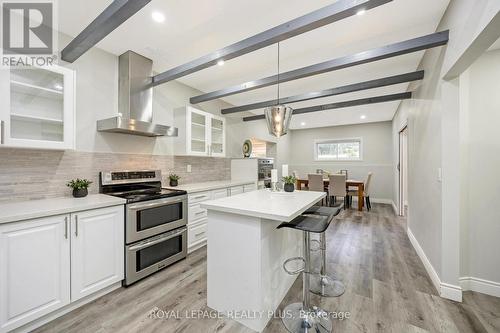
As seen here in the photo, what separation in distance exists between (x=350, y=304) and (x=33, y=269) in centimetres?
260

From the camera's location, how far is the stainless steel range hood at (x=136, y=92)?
8.73ft

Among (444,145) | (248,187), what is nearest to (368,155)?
(248,187)

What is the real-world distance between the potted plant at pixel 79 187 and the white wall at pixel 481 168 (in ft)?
12.8

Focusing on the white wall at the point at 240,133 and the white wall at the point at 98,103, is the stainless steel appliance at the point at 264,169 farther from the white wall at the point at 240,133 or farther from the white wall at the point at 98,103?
the white wall at the point at 98,103

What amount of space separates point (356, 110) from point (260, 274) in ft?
16.9

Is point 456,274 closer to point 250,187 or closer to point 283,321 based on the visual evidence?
point 283,321

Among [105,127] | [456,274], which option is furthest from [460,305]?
[105,127]

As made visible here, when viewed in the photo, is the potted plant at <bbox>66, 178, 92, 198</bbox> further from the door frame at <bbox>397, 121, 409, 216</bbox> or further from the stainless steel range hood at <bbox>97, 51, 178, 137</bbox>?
the door frame at <bbox>397, 121, 409, 216</bbox>

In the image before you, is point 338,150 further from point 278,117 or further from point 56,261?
point 56,261

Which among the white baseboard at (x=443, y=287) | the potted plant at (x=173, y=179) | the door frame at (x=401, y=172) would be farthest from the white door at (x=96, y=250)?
the door frame at (x=401, y=172)

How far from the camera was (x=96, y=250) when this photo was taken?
6.41ft

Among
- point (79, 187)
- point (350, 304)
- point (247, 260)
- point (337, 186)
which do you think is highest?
point (79, 187)

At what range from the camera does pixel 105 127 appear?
245 cm

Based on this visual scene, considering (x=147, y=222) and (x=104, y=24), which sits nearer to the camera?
(x=104, y=24)
